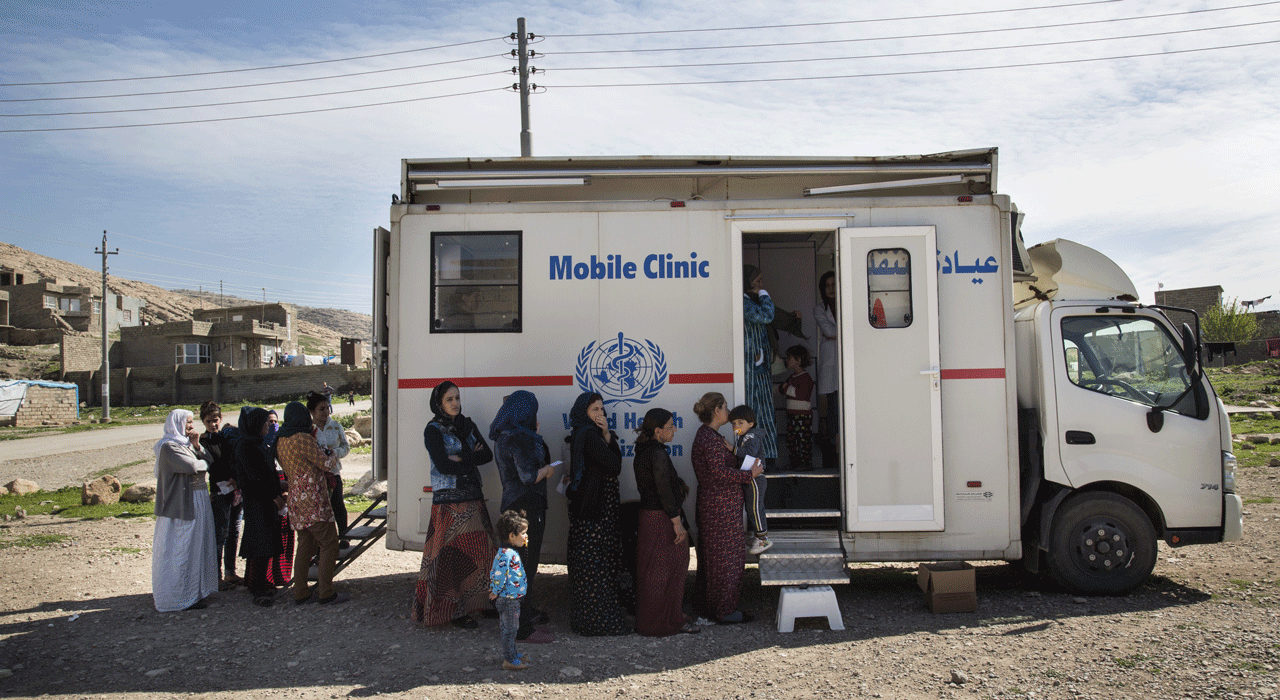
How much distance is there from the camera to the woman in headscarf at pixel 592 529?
5113 mm

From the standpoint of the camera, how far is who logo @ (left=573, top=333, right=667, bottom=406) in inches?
219

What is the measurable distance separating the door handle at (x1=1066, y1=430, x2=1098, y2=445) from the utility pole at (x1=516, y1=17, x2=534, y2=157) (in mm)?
9342

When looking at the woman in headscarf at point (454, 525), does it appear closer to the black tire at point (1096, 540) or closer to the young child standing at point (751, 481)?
the young child standing at point (751, 481)

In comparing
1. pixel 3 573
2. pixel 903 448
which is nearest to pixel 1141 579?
pixel 903 448

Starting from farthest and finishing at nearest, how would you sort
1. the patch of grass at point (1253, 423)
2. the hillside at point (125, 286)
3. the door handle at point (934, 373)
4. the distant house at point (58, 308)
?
1. the hillside at point (125, 286)
2. the distant house at point (58, 308)
3. the patch of grass at point (1253, 423)
4. the door handle at point (934, 373)

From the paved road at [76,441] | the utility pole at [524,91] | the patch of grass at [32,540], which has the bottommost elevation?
the patch of grass at [32,540]

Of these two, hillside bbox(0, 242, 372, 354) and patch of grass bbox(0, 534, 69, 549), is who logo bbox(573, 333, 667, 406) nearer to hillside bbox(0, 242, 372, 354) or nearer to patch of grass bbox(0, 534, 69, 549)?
patch of grass bbox(0, 534, 69, 549)

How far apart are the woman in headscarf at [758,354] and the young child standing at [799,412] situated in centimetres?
42

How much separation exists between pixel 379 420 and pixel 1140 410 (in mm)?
5658

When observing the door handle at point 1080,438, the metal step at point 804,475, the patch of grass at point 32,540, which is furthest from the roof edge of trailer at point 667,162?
the patch of grass at point 32,540

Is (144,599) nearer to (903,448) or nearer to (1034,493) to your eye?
(903,448)

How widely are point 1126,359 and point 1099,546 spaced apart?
141 centimetres

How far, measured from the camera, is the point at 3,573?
7.16 metres

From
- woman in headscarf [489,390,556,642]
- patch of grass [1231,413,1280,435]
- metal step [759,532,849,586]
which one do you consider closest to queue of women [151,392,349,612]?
woman in headscarf [489,390,556,642]
